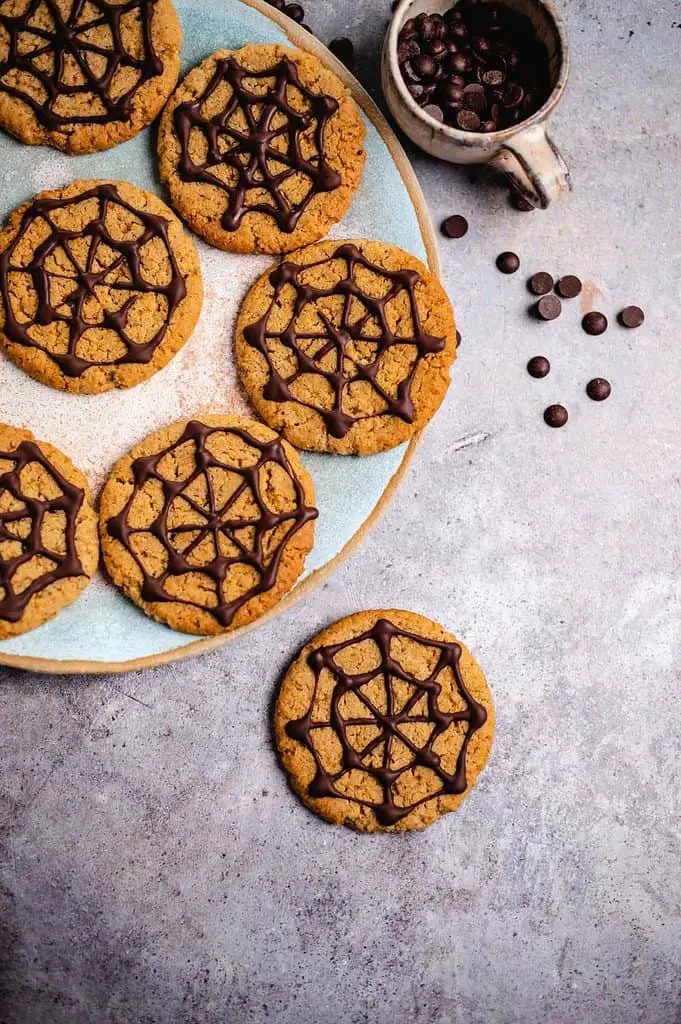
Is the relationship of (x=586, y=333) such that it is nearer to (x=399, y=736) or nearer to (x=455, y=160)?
(x=455, y=160)

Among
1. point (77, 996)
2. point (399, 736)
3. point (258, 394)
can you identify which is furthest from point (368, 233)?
point (77, 996)

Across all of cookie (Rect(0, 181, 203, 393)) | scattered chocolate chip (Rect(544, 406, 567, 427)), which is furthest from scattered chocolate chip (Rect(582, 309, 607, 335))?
cookie (Rect(0, 181, 203, 393))

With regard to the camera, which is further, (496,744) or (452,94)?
(496,744)

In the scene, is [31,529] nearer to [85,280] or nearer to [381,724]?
[85,280]

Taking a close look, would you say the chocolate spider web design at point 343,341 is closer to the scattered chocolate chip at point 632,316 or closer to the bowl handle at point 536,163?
the bowl handle at point 536,163

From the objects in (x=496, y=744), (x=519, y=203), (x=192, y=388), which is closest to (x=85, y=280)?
(x=192, y=388)

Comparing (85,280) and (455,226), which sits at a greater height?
(455,226)
